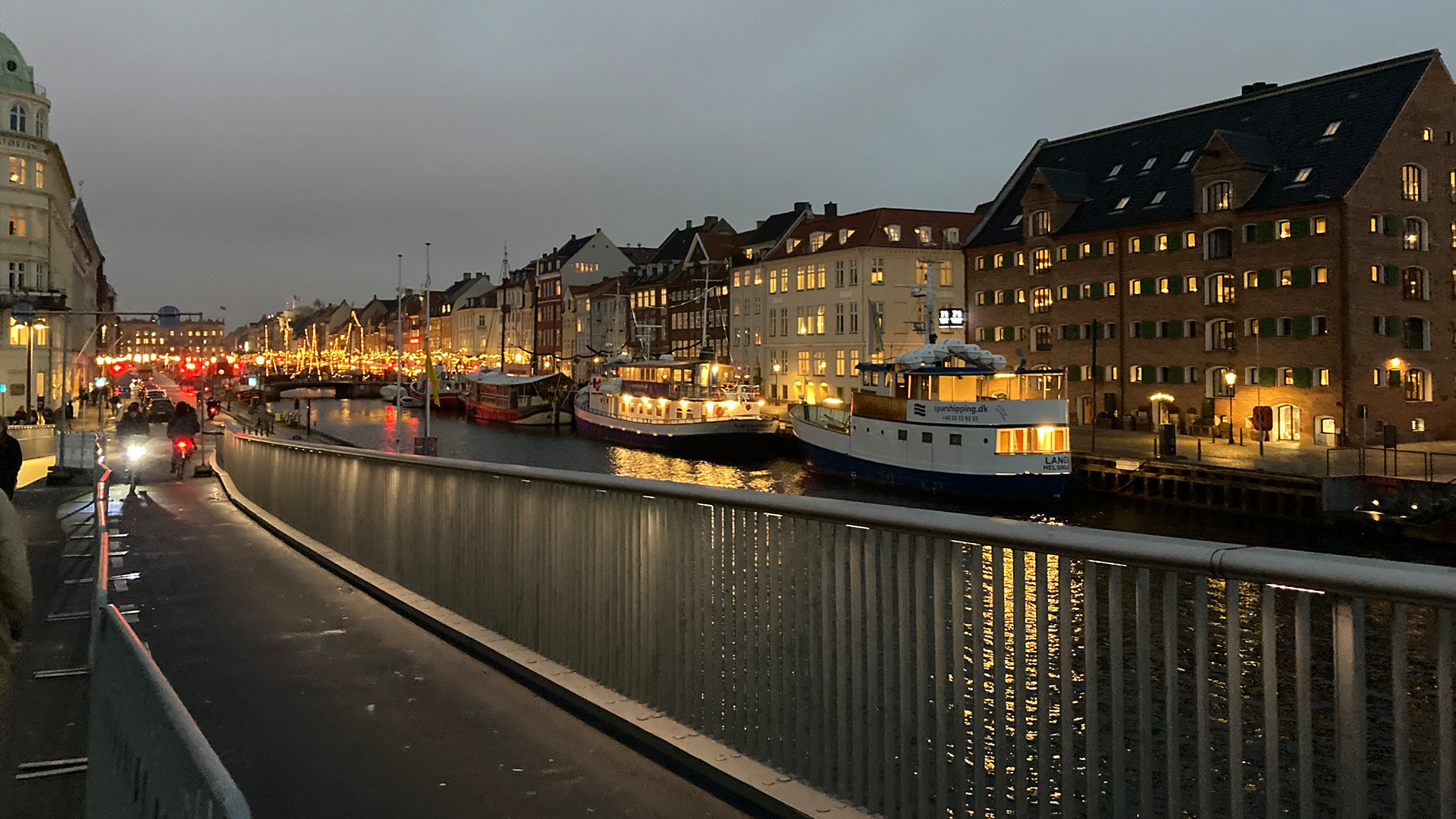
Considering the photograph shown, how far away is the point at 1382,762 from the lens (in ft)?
9.47

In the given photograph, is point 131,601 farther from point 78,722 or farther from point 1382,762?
point 1382,762

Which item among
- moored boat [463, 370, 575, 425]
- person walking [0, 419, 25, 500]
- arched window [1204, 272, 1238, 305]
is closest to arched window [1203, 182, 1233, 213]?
arched window [1204, 272, 1238, 305]

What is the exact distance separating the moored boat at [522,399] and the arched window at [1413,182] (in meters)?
60.2

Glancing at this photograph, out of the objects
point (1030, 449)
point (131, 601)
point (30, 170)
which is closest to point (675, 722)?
point (131, 601)

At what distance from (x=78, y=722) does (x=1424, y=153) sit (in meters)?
54.9

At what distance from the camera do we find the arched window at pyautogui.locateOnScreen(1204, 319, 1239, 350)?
50.2 m

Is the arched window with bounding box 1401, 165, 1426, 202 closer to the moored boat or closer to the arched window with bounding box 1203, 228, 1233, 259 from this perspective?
the arched window with bounding box 1203, 228, 1233, 259

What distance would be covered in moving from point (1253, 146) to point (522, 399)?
61702mm

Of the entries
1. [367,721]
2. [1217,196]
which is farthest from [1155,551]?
[1217,196]

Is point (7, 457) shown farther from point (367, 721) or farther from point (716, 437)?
point (716, 437)

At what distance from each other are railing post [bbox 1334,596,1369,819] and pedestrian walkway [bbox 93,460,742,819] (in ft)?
8.55

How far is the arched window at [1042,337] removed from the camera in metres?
60.9

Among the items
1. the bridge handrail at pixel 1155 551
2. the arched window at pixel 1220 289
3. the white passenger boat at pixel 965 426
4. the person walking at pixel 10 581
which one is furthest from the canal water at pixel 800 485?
the arched window at pixel 1220 289

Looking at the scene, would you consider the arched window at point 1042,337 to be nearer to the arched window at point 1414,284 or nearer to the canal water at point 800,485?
the canal water at point 800,485
